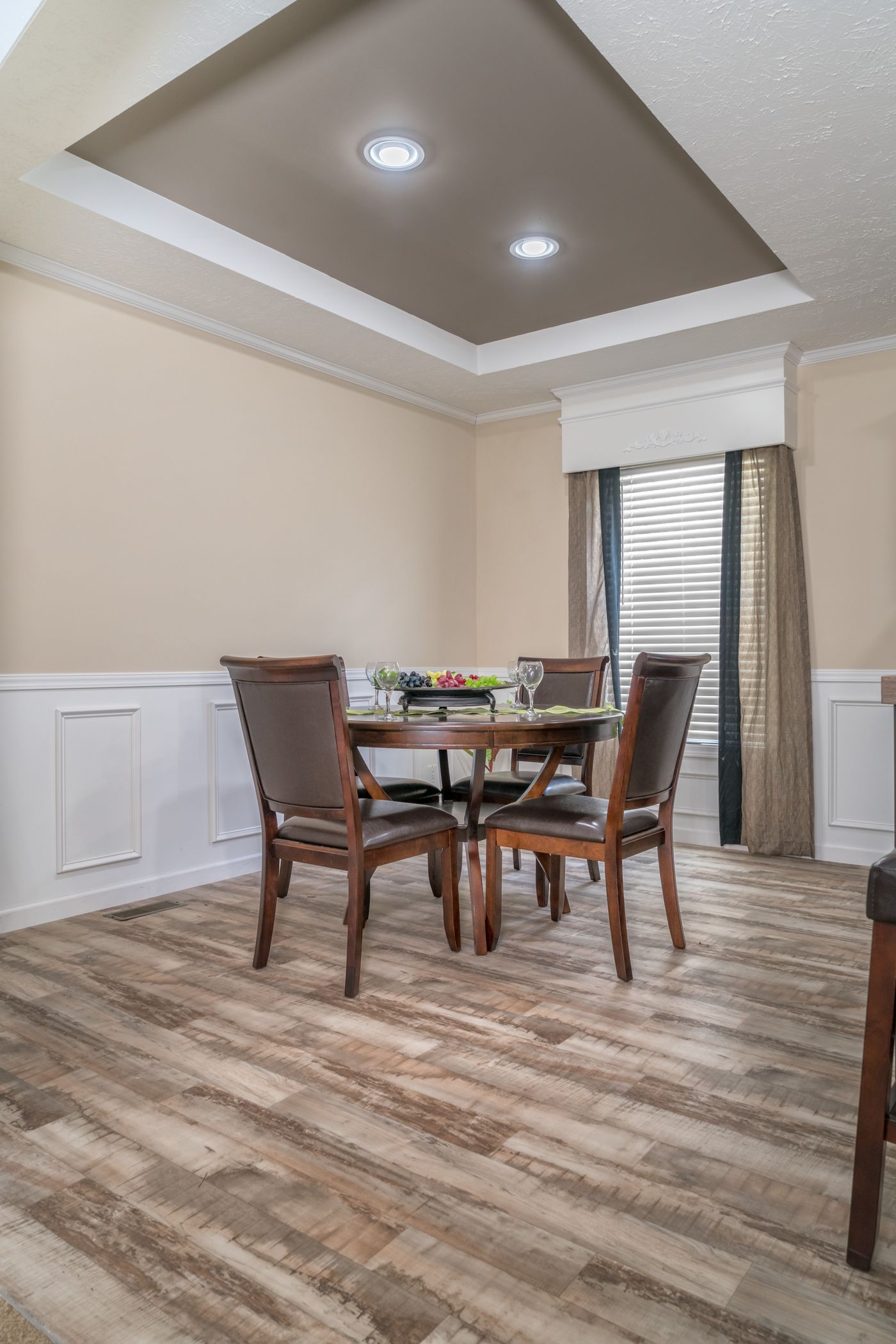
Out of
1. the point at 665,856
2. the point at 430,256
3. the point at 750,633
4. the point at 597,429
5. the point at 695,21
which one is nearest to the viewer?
the point at 695,21

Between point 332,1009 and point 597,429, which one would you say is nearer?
point 332,1009

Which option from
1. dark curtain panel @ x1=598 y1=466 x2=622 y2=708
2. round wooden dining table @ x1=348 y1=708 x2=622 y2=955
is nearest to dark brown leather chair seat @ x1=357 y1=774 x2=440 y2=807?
round wooden dining table @ x1=348 y1=708 x2=622 y2=955

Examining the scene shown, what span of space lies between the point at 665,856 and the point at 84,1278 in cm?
199

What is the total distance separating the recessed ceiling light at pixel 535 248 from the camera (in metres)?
3.58

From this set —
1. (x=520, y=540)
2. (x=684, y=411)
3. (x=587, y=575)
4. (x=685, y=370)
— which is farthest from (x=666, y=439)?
(x=520, y=540)

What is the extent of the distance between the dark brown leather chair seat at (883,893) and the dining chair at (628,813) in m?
1.19

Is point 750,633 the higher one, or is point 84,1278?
point 750,633

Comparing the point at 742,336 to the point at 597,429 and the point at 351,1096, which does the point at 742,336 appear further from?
the point at 351,1096

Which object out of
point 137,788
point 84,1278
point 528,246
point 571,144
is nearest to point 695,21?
point 571,144

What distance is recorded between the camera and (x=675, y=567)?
15.8ft

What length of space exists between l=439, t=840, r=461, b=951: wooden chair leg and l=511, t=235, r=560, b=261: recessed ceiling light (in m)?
2.43

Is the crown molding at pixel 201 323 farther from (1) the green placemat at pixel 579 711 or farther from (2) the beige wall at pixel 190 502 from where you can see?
(1) the green placemat at pixel 579 711

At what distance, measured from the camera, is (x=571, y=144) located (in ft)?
9.45

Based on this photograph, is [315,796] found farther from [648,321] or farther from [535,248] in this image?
[648,321]
